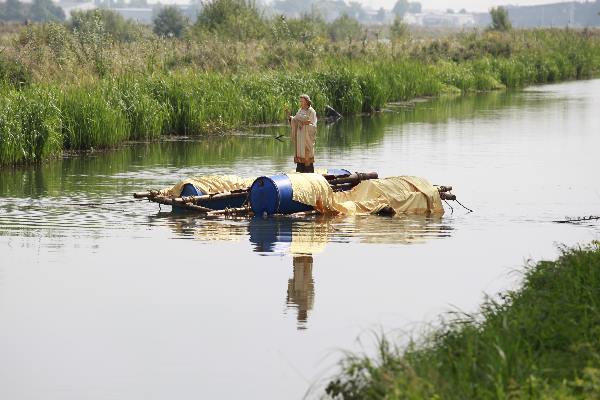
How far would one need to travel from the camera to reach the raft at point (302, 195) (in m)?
20.2

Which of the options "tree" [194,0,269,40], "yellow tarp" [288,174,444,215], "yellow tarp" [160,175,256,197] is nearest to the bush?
"yellow tarp" [160,175,256,197]

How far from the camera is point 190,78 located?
3594cm

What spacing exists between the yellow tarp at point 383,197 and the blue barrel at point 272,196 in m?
0.46

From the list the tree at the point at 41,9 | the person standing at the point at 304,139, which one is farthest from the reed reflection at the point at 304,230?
the tree at the point at 41,9

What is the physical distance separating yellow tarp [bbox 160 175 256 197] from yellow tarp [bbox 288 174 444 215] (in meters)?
1.21

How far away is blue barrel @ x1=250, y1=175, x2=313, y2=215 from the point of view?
789 inches

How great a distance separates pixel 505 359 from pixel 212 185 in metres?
12.5

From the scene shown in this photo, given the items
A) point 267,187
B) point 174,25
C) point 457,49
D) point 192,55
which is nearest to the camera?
point 267,187

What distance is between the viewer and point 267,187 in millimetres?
20094

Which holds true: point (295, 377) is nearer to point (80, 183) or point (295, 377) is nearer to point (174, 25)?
point (80, 183)

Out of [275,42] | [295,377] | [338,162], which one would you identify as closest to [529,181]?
[338,162]

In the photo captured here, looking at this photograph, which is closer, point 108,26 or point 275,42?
point 275,42

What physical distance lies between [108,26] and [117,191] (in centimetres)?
7479

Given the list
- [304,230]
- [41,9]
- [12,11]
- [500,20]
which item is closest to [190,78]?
[304,230]
